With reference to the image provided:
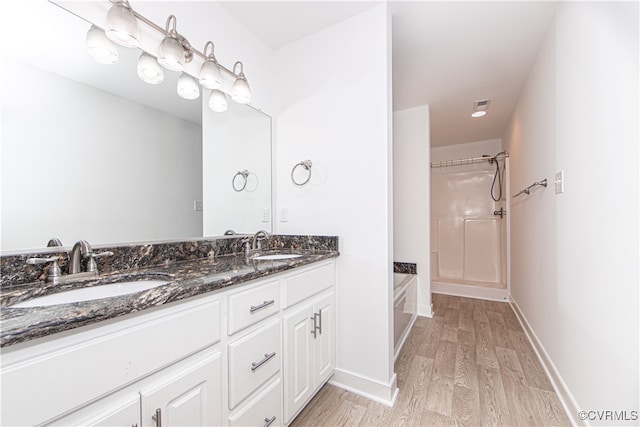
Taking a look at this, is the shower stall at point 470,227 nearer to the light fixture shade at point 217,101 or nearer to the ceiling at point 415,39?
the ceiling at point 415,39

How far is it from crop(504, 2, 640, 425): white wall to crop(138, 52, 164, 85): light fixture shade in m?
1.90

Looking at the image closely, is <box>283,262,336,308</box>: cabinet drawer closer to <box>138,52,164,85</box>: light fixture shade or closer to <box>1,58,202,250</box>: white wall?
<box>1,58,202,250</box>: white wall

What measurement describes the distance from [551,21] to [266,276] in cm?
236

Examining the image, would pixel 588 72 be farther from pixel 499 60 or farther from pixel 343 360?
pixel 343 360

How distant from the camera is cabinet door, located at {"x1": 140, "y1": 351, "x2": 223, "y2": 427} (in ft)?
2.29

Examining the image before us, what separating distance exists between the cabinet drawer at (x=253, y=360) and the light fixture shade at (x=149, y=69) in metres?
1.30

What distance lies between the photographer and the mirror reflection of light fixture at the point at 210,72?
4.69 ft

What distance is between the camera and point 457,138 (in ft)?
13.1

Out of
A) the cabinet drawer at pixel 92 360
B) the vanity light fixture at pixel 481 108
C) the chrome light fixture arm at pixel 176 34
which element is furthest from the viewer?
the vanity light fixture at pixel 481 108

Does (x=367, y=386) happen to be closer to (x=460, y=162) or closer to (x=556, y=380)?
(x=556, y=380)

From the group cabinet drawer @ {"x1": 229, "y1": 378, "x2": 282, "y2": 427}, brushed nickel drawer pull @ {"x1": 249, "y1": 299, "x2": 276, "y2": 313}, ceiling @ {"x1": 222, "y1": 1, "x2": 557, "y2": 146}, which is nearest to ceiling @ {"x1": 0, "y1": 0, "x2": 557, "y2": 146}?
ceiling @ {"x1": 222, "y1": 1, "x2": 557, "y2": 146}

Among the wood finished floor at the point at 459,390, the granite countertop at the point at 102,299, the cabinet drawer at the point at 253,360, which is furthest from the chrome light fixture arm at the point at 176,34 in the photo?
the wood finished floor at the point at 459,390

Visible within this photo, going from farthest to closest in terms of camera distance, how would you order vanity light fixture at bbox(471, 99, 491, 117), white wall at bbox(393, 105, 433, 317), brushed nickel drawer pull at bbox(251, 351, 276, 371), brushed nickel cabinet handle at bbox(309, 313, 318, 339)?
white wall at bbox(393, 105, 433, 317)
vanity light fixture at bbox(471, 99, 491, 117)
brushed nickel cabinet handle at bbox(309, 313, 318, 339)
brushed nickel drawer pull at bbox(251, 351, 276, 371)

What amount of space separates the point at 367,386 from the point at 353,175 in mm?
1282
